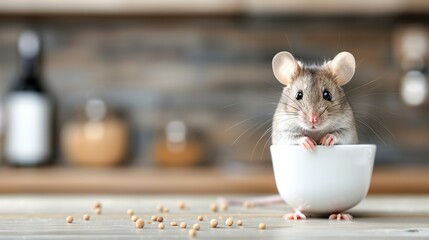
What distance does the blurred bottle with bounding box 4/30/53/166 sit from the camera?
268cm

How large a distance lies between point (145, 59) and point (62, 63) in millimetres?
369

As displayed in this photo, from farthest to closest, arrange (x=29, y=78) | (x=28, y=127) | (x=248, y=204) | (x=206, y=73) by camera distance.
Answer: (x=206, y=73) < (x=29, y=78) < (x=28, y=127) < (x=248, y=204)

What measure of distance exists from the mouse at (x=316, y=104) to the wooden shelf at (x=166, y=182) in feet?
4.49

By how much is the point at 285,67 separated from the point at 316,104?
8 centimetres

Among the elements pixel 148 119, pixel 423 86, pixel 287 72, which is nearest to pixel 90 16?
pixel 148 119

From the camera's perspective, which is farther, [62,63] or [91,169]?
[62,63]

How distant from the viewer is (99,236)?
2.67ft

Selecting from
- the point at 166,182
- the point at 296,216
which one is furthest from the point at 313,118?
the point at 166,182

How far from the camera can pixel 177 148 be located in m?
2.80

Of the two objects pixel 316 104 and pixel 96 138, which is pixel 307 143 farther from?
pixel 96 138

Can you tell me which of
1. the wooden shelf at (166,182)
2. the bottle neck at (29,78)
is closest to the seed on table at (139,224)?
A: the wooden shelf at (166,182)

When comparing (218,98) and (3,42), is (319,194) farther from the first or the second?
(3,42)

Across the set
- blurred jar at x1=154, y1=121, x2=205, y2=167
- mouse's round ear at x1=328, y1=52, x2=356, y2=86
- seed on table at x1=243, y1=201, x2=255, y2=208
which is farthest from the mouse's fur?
blurred jar at x1=154, y1=121, x2=205, y2=167

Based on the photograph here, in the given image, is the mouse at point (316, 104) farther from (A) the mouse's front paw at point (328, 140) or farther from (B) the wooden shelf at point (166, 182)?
(B) the wooden shelf at point (166, 182)
